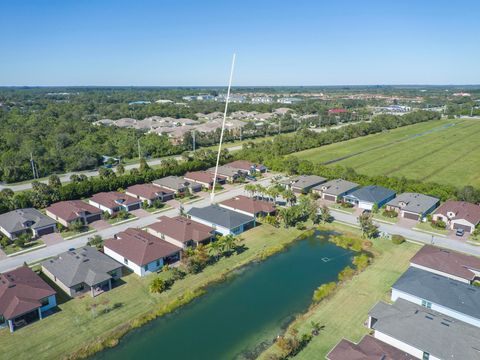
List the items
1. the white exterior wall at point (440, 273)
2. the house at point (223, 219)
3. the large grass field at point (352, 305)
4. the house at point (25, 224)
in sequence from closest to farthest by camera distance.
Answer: the large grass field at point (352, 305)
the white exterior wall at point (440, 273)
the house at point (25, 224)
the house at point (223, 219)

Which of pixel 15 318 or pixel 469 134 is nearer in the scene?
pixel 15 318

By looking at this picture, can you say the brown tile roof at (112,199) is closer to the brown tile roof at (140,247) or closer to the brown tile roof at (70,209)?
the brown tile roof at (70,209)

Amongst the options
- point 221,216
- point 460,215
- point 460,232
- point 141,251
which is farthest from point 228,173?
point 460,232

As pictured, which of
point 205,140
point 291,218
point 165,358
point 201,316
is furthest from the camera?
point 205,140

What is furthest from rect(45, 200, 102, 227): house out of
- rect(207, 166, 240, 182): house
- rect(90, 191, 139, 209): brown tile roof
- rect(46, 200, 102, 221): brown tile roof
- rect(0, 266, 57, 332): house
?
rect(207, 166, 240, 182): house

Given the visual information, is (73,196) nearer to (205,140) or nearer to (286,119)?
(205,140)

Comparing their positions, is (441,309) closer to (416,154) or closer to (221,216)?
(221,216)

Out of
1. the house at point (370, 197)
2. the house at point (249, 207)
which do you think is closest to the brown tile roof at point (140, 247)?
the house at point (249, 207)

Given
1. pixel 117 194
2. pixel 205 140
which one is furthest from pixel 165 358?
pixel 205 140
